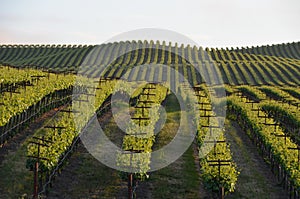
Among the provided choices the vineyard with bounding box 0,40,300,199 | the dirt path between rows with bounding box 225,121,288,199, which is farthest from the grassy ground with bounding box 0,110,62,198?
the dirt path between rows with bounding box 225,121,288,199

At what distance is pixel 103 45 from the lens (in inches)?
4779

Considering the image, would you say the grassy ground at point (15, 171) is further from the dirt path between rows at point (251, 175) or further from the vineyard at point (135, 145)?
the dirt path between rows at point (251, 175)

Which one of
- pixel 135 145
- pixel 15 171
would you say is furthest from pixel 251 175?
pixel 15 171

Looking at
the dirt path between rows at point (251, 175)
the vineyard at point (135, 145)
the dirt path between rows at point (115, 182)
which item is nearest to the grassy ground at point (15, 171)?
the vineyard at point (135, 145)

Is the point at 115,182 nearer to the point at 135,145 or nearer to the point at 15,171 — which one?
the point at 135,145

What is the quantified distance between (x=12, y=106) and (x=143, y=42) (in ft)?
347

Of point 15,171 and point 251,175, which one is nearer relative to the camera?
point 15,171

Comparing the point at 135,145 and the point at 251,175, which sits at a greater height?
the point at 135,145

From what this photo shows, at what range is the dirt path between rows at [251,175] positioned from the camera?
21.2 meters

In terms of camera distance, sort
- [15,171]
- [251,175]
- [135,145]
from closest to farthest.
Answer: [135,145] < [15,171] < [251,175]

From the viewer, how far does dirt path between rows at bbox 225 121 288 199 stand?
69.5ft

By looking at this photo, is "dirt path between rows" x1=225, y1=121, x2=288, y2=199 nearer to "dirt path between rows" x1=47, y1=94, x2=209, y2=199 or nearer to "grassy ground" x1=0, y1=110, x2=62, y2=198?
"dirt path between rows" x1=47, y1=94, x2=209, y2=199

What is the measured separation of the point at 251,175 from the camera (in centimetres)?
2381

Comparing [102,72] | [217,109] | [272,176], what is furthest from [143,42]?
[272,176]
